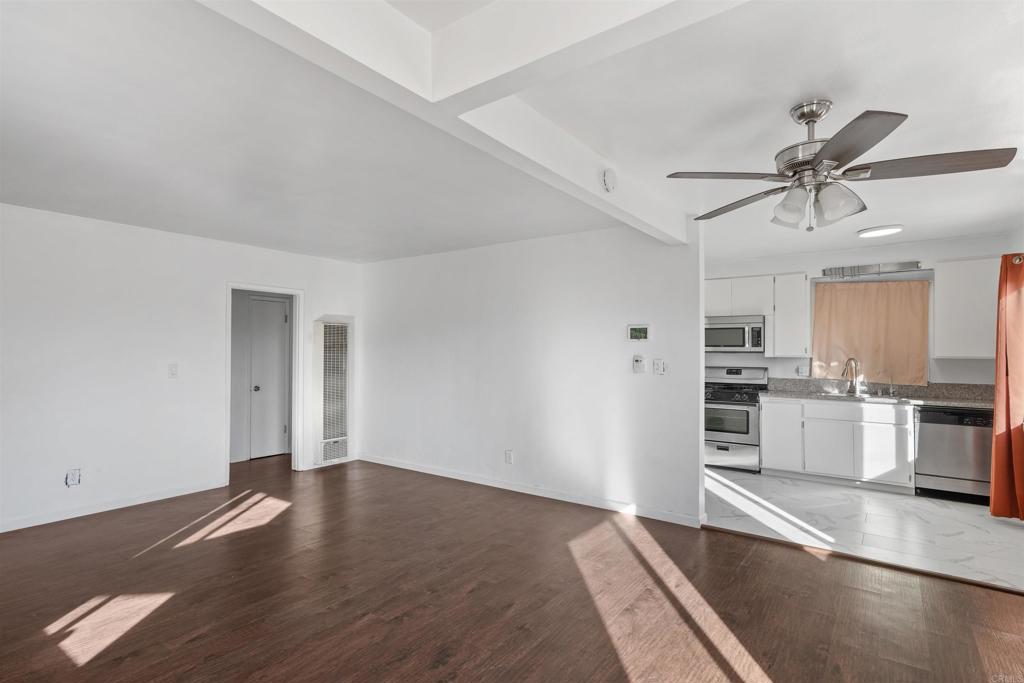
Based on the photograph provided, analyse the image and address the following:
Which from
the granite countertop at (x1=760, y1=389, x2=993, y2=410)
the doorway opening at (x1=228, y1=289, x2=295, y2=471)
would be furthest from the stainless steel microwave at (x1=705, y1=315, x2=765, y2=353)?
the doorway opening at (x1=228, y1=289, x2=295, y2=471)

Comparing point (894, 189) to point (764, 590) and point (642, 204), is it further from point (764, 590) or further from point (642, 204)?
point (764, 590)

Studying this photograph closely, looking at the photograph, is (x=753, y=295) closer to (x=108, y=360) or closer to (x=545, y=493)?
(x=545, y=493)

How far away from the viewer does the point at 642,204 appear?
3471 mm

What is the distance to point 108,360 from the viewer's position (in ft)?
14.5

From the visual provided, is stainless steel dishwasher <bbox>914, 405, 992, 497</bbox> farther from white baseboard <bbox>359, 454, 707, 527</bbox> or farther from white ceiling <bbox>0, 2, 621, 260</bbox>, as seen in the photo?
white ceiling <bbox>0, 2, 621, 260</bbox>

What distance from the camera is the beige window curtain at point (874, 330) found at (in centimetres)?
530

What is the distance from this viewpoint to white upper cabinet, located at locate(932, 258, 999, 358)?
475 centimetres

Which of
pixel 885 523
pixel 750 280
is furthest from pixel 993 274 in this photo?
pixel 885 523

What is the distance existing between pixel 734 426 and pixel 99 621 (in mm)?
5558

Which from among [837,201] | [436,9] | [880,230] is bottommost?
[837,201]

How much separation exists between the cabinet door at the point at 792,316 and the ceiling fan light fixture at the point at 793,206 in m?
3.51

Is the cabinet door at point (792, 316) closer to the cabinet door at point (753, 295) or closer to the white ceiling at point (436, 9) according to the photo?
the cabinet door at point (753, 295)

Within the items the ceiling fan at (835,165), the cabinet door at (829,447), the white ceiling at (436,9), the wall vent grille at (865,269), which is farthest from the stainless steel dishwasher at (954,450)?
the white ceiling at (436,9)

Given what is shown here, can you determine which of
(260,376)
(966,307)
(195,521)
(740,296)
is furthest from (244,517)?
(966,307)
